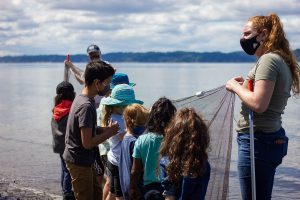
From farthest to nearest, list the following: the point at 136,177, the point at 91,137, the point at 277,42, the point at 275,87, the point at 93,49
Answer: the point at 93,49 → the point at 91,137 → the point at 136,177 → the point at 277,42 → the point at 275,87

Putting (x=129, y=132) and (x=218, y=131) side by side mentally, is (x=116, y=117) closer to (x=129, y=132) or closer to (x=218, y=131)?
(x=129, y=132)

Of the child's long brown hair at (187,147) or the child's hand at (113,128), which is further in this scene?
the child's hand at (113,128)

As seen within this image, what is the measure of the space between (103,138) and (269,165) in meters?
1.50

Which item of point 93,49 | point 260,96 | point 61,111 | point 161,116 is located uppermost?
point 93,49

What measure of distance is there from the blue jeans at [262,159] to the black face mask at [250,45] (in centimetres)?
61

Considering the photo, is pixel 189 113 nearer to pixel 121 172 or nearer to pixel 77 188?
pixel 121 172

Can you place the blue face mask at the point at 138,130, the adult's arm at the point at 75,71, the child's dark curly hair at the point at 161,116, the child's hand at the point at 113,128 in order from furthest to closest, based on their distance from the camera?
the adult's arm at the point at 75,71
the blue face mask at the point at 138,130
the child's hand at the point at 113,128
the child's dark curly hair at the point at 161,116

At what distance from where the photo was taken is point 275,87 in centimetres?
399

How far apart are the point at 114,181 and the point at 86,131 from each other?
3.10 ft

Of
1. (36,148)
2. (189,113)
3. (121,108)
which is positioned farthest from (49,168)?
(189,113)

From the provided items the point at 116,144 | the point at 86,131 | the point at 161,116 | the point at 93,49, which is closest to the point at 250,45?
the point at 161,116

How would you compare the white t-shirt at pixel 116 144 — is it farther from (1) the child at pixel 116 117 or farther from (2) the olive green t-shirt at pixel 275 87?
(2) the olive green t-shirt at pixel 275 87

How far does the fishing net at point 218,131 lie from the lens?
4.82 m


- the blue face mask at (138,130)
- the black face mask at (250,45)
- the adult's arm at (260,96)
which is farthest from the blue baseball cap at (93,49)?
the adult's arm at (260,96)
